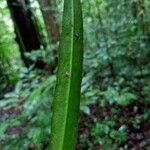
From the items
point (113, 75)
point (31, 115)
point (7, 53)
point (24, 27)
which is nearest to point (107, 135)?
point (113, 75)

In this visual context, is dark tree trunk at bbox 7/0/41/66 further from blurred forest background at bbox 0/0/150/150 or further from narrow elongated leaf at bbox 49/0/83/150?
narrow elongated leaf at bbox 49/0/83/150

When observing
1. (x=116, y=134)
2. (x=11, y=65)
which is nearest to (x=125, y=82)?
(x=116, y=134)

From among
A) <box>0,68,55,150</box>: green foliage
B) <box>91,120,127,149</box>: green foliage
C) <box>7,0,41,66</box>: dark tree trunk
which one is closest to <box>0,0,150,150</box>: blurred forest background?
<box>91,120,127,149</box>: green foliage

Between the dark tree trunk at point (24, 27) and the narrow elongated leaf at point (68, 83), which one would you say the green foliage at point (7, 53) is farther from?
the narrow elongated leaf at point (68, 83)

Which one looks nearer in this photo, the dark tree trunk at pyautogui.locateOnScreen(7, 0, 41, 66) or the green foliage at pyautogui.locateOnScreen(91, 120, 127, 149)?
the green foliage at pyautogui.locateOnScreen(91, 120, 127, 149)

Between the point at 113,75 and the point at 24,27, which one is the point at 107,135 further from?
the point at 24,27

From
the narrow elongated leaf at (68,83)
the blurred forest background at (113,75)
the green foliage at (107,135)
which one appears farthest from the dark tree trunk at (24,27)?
the narrow elongated leaf at (68,83)
